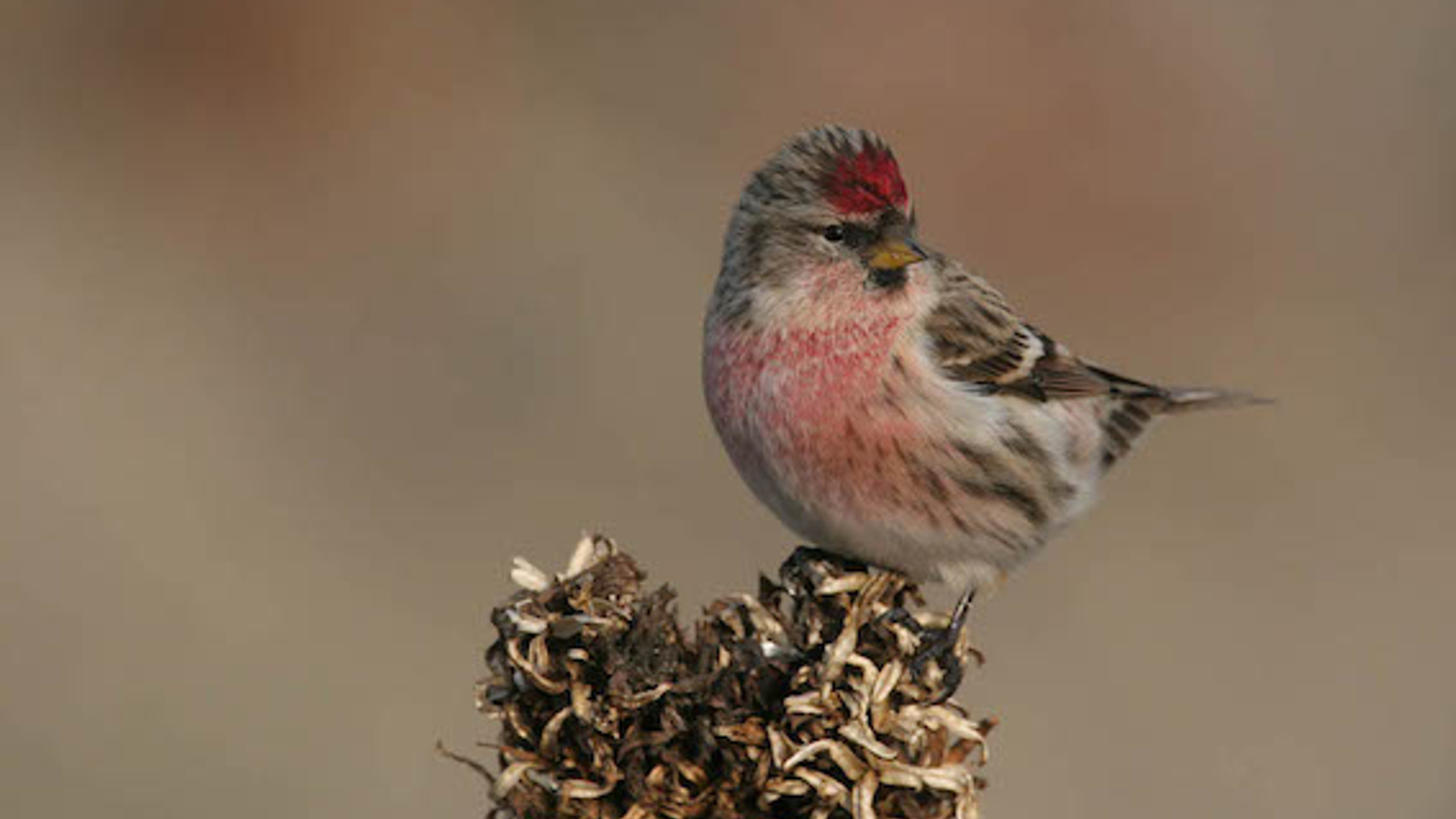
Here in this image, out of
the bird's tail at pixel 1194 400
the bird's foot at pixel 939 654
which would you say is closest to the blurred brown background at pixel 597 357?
the bird's tail at pixel 1194 400

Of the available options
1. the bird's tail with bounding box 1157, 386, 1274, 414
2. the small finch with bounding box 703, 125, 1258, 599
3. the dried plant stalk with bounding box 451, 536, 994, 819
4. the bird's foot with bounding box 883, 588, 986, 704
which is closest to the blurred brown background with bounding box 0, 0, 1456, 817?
the bird's tail with bounding box 1157, 386, 1274, 414

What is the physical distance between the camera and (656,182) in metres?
9.81

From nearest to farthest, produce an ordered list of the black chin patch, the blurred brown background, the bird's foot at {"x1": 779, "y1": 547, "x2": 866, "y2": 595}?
the bird's foot at {"x1": 779, "y1": 547, "x2": 866, "y2": 595}
the black chin patch
the blurred brown background

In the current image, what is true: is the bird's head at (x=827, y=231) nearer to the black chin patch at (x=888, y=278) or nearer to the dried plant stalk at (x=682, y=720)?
the black chin patch at (x=888, y=278)

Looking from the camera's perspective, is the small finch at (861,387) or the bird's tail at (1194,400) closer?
the small finch at (861,387)

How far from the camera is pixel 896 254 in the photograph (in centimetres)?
Answer: 379

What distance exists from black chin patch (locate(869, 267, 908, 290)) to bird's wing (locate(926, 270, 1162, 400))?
8.0 inches

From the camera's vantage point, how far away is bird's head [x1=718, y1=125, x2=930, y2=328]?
3.79 metres

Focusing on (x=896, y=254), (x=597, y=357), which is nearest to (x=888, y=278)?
(x=896, y=254)

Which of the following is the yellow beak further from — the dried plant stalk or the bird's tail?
the dried plant stalk

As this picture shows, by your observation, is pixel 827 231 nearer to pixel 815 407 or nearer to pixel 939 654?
pixel 815 407

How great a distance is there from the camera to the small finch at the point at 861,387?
3699mm

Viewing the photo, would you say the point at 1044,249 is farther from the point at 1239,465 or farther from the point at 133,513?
the point at 133,513

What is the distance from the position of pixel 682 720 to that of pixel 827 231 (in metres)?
1.68
